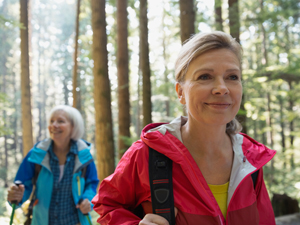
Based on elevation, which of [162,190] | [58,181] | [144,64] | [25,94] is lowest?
[58,181]

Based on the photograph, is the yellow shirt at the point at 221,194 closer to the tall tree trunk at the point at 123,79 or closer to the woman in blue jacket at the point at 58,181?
the woman in blue jacket at the point at 58,181

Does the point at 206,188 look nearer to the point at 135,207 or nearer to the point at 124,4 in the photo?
the point at 135,207

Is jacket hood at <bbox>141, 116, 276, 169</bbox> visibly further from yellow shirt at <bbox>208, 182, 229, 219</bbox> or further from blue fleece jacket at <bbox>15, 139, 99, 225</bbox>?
blue fleece jacket at <bbox>15, 139, 99, 225</bbox>

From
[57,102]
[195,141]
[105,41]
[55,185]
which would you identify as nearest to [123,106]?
[105,41]

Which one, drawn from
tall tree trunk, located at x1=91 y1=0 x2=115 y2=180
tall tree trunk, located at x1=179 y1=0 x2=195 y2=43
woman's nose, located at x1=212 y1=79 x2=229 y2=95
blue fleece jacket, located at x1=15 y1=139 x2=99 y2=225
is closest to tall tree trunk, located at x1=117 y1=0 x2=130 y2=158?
tall tree trunk, located at x1=91 y1=0 x2=115 y2=180

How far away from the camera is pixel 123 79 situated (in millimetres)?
9117

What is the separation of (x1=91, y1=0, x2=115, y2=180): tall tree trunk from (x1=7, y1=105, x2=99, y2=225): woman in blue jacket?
2064mm

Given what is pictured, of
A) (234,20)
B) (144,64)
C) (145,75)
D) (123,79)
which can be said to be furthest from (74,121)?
(123,79)

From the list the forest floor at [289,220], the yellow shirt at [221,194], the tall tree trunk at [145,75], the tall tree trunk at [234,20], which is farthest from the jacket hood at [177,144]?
the tall tree trunk at [145,75]

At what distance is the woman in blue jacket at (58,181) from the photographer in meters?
3.47

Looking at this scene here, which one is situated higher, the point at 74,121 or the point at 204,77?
the point at 204,77

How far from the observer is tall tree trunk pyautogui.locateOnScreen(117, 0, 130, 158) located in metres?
8.74

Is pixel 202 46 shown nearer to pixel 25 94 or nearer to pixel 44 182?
pixel 44 182

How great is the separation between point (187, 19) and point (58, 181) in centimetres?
459
